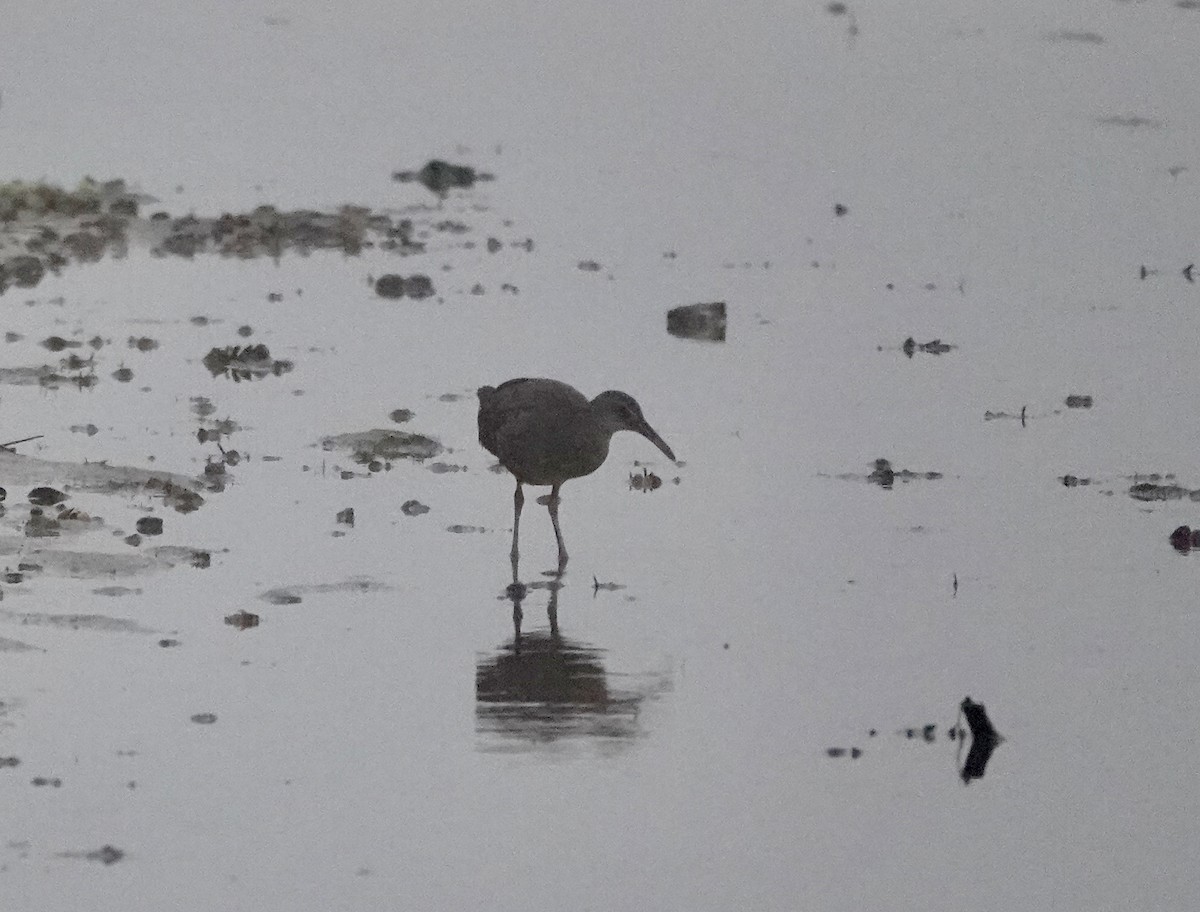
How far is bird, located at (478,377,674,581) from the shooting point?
1503cm

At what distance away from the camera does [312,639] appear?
13008 mm

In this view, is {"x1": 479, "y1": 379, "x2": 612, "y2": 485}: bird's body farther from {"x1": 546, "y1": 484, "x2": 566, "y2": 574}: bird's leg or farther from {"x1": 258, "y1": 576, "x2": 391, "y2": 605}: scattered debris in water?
{"x1": 258, "y1": 576, "x2": 391, "y2": 605}: scattered debris in water

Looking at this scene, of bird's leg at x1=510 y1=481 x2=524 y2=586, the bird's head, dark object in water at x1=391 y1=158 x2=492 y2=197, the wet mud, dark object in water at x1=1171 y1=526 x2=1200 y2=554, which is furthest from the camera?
dark object in water at x1=391 y1=158 x2=492 y2=197

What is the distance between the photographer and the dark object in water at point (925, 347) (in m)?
20.7

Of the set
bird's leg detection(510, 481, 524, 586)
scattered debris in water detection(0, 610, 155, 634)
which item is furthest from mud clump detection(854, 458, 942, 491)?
scattered debris in water detection(0, 610, 155, 634)

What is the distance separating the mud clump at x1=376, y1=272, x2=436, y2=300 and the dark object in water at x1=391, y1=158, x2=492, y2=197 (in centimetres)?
597

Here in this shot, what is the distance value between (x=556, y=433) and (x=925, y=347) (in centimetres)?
652

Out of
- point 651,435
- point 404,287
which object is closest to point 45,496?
point 651,435

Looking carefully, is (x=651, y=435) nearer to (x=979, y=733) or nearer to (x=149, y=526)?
(x=149, y=526)

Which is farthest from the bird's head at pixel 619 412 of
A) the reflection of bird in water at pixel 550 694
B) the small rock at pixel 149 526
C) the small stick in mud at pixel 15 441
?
the small stick in mud at pixel 15 441

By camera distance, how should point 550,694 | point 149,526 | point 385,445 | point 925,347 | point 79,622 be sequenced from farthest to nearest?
1. point 925,347
2. point 385,445
3. point 149,526
4. point 79,622
5. point 550,694

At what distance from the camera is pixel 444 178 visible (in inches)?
1155

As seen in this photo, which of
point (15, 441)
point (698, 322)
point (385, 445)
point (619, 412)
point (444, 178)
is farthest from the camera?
point (444, 178)

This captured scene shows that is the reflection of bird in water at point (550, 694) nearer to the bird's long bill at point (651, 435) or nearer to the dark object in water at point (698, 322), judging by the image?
the bird's long bill at point (651, 435)
